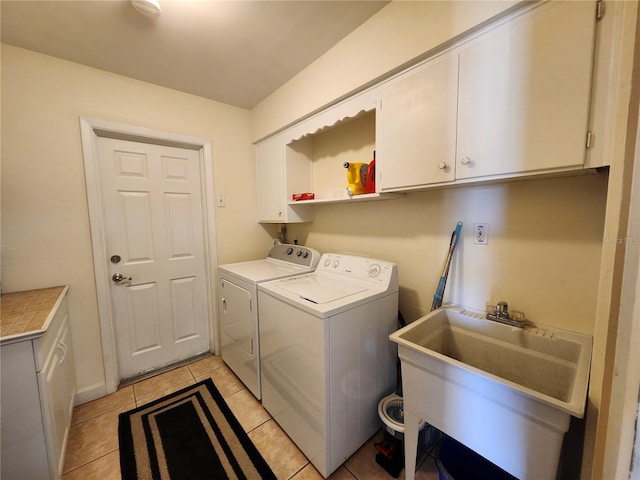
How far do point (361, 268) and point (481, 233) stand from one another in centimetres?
74

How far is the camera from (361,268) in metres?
1.74

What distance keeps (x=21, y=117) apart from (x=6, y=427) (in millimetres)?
1801

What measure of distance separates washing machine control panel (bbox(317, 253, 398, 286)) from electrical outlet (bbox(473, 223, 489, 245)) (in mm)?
483

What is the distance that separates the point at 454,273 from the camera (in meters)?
1.48

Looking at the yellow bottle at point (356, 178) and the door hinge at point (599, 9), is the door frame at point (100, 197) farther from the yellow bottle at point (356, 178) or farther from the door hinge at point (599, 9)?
the door hinge at point (599, 9)

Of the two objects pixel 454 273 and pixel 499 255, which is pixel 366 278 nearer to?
pixel 454 273

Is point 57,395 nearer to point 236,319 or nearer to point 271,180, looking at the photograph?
point 236,319

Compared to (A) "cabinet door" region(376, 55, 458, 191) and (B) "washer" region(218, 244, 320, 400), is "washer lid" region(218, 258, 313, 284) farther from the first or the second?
(A) "cabinet door" region(376, 55, 458, 191)

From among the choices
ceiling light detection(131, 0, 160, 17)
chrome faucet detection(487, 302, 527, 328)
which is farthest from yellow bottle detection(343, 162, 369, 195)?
ceiling light detection(131, 0, 160, 17)

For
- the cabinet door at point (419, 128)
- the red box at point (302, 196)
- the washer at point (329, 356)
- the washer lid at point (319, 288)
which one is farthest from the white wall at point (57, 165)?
the cabinet door at point (419, 128)

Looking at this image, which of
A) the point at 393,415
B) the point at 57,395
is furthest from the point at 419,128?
the point at 57,395

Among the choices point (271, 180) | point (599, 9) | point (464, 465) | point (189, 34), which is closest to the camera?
point (599, 9)

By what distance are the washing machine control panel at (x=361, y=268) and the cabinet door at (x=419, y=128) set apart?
505mm

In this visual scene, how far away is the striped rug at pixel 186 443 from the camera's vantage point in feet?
4.50
